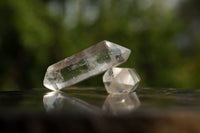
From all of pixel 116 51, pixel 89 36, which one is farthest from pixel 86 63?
pixel 89 36

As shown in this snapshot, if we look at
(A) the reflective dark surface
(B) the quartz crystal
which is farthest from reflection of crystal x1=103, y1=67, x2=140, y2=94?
(A) the reflective dark surface

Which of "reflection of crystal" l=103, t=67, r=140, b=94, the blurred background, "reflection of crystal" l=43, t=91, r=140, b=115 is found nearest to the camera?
"reflection of crystal" l=43, t=91, r=140, b=115

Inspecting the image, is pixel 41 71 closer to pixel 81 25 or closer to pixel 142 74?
pixel 81 25

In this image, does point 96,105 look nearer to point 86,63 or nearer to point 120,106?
point 120,106

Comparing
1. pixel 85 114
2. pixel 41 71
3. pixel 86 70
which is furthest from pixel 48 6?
pixel 85 114

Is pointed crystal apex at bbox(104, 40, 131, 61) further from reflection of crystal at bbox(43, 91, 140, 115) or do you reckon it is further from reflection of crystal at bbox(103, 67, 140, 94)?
reflection of crystal at bbox(43, 91, 140, 115)

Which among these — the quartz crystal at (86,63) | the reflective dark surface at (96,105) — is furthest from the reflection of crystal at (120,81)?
the reflective dark surface at (96,105)
